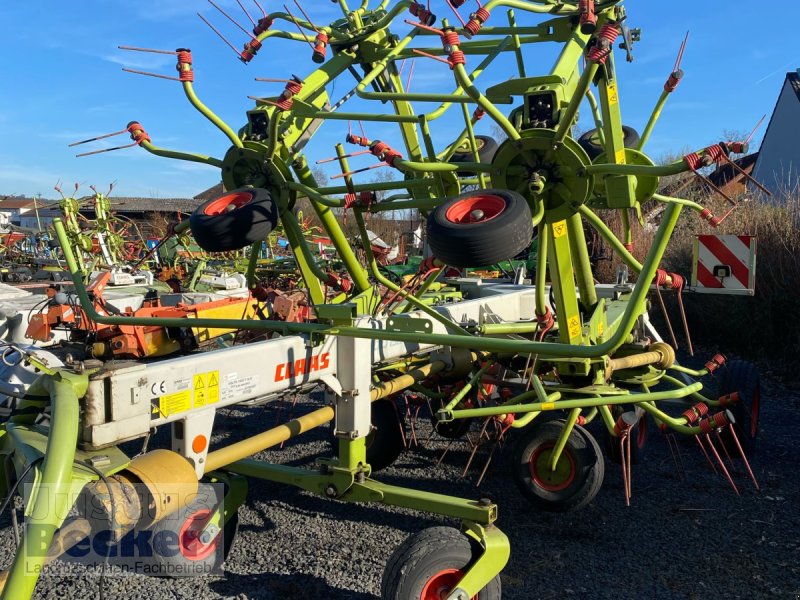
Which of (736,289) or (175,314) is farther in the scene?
(175,314)

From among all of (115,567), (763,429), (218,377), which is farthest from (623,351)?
(115,567)

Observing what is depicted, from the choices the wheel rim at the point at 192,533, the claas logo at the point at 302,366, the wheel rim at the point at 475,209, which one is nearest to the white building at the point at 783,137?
the wheel rim at the point at 475,209

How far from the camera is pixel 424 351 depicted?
4391 millimetres

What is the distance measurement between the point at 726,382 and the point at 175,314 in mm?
6021

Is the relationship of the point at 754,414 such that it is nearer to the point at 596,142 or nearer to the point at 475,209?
the point at 596,142

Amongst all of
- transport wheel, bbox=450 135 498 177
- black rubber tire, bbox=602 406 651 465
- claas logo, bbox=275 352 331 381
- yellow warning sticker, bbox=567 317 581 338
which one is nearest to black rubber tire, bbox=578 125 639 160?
transport wheel, bbox=450 135 498 177

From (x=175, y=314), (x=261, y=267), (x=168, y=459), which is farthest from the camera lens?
(x=261, y=267)

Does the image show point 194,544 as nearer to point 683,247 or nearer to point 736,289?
point 736,289

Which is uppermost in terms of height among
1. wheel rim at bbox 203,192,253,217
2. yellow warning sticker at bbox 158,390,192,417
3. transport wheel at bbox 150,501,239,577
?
wheel rim at bbox 203,192,253,217

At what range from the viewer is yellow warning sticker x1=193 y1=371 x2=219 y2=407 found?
283 cm

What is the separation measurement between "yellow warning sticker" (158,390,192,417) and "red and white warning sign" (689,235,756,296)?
342 centimetres

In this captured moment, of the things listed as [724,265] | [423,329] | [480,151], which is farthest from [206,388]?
[480,151]

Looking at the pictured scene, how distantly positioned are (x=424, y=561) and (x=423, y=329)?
1126mm

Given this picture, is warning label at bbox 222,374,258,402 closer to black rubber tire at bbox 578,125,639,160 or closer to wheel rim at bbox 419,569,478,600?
wheel rim at bbox 419,569,478,600
